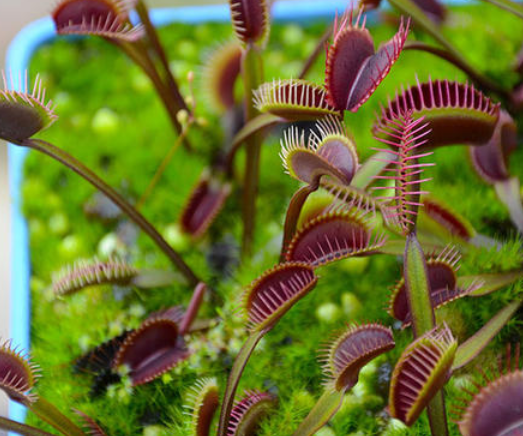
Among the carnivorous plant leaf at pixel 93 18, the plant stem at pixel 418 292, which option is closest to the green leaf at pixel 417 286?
the plant stem at pixel 418 292

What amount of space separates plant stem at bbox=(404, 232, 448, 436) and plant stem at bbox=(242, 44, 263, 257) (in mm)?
246

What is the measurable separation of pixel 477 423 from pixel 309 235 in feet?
0.62

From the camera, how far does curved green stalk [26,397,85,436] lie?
1.74ft

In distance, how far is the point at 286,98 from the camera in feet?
1.73

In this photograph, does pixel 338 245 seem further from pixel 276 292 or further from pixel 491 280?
pixel 491 280

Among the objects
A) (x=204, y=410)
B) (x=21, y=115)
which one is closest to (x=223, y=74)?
(x=21, y=115)

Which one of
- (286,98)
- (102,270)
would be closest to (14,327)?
(102,270)

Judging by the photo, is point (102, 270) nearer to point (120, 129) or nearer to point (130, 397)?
point (130, 397)

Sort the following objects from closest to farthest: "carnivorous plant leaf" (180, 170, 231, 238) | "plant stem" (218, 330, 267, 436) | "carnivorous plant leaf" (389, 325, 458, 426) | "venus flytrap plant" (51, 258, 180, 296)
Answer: "carnivorous plant leaf" (389, 325, 458, 426)
"plant stem" (218, 330, 267, 436)
"venus flytrap plant" (51, 258, 180, 296)
"carnivorous plant leaf" (180, 170, 231, 238)

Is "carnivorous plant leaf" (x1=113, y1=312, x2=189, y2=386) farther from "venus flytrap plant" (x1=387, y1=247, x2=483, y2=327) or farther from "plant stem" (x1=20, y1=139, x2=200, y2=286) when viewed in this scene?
"venus flytrap plant" (x1=387, y1=247, x2=483, y2=327)

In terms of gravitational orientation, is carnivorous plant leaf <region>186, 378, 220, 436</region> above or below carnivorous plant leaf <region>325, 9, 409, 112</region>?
below

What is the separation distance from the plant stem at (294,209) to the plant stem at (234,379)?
0.31 feet

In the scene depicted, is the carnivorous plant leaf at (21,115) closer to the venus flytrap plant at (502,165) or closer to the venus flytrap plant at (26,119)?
the venus flytrap plant at (26,119)

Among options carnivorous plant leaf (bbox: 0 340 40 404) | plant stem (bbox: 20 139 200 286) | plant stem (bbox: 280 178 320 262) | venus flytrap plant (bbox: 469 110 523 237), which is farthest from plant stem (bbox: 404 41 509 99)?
carnivorous plant leaf (bbox: 0 340 40 404)
